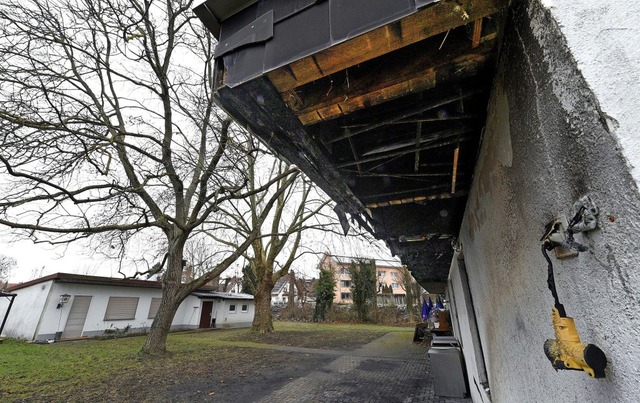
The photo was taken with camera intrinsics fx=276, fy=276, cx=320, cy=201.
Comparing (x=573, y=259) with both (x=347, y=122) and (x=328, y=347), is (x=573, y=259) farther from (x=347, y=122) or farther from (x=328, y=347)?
(x=328, y=347)

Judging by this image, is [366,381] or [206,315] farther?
[206,315]

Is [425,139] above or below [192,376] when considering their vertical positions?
above

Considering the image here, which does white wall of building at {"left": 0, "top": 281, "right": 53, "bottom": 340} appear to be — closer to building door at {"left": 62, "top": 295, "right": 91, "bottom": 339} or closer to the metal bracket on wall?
building door at {"left": 62, "top": 295, "right": 91, "bottom": 339}

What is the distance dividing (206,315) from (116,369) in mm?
13441

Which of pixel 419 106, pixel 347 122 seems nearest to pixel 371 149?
pixel 347 122

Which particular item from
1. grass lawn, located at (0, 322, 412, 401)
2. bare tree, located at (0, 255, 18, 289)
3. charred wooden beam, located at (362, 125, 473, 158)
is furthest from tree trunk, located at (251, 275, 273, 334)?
bare tree, located at (0, 255, 18, 289)

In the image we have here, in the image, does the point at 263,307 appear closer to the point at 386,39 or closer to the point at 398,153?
the point at 398,153

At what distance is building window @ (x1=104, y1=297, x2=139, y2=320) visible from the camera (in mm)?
14953

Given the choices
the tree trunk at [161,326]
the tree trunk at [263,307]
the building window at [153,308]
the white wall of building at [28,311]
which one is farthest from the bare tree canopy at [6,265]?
the tree trunk at [161,326]

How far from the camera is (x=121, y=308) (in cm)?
1548

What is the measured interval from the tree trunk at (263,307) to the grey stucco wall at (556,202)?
15.1 m

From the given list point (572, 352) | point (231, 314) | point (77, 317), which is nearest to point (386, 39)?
point (572, 352)

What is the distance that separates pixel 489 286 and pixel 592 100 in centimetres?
192

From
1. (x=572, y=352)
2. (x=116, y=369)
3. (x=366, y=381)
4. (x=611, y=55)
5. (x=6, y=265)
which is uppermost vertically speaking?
(x=6, y=265)
